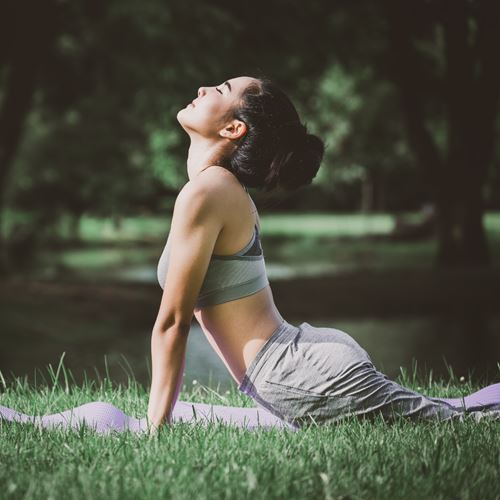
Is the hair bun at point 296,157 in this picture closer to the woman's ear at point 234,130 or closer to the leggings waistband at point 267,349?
the woman's ear at point 234,130

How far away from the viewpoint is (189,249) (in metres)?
3.72

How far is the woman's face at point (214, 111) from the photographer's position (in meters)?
3.97

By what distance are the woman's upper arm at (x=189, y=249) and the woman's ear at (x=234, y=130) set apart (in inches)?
13.3

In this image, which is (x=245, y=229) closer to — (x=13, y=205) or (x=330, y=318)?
(x=330, y=318)

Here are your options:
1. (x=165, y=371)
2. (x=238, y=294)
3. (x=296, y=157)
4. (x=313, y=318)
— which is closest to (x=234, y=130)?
(x=296, y=157)

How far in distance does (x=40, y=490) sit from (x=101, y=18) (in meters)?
14.9

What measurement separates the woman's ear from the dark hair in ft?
0.06

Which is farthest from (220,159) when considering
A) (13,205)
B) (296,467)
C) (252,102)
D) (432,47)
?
(13,205)

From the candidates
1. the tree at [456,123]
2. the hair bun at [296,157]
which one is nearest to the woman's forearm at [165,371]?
the hair bun at [296,157]

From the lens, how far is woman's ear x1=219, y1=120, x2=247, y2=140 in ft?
13.0

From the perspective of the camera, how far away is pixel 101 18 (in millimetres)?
16719

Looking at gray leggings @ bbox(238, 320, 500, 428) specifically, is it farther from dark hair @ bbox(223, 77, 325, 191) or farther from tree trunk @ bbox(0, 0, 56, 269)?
tree trunk @ bbox(0, 0, 56, 269)

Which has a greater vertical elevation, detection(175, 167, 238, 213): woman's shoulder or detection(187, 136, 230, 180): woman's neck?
detection(187, 136, 230, 180): woman's neck

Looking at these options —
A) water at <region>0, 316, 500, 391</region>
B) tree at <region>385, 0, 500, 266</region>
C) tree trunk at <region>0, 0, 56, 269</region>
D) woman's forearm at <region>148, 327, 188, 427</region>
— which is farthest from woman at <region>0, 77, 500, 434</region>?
tree trunk at <region>0, 0, 56, 269</region>
